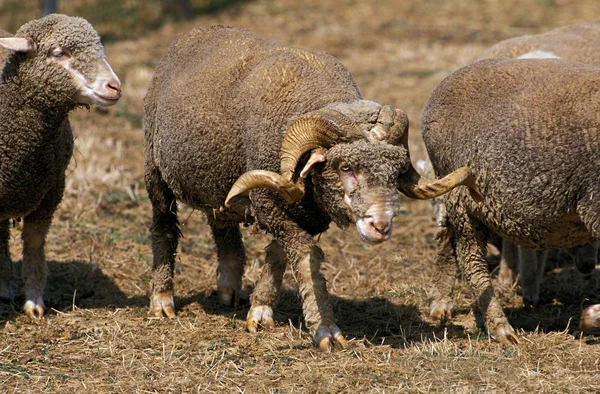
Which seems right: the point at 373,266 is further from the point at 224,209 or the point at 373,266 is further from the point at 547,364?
the point at 547,364

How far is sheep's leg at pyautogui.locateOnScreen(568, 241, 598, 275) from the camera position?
25.3 ft

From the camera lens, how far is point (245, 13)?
22547 millimetres

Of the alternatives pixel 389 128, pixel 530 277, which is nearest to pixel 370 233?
pixel 389 128

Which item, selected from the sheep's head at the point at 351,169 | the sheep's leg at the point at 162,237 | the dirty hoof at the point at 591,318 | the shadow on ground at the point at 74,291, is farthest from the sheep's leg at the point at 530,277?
the shadow on ground at the point at 74,291

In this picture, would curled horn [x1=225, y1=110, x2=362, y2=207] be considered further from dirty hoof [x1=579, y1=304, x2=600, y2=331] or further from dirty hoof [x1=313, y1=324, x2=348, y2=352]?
dirty hoof [x1=579, y1=304, x2=600, y2=331]

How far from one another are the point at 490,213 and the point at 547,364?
113 centimetres

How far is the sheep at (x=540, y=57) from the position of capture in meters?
7.56

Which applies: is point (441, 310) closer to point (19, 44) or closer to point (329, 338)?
point (329, 338)

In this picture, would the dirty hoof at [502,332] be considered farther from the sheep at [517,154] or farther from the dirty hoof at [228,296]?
the dirty hoof at [228,296]

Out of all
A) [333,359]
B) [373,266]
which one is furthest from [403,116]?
[373,266]

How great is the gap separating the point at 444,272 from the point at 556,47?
104 inches

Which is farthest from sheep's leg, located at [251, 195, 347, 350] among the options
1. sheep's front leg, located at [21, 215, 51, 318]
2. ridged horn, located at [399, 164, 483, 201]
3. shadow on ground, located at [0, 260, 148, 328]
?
sheep's front leg, located at [21, 215, 51, 318]

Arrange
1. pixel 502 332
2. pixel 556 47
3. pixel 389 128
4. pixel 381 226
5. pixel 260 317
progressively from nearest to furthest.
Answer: pixel 381 226
pixel 389 128
pixel 502 332
pixel 260 317
pixel 556 47

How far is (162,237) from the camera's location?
7.39 m
